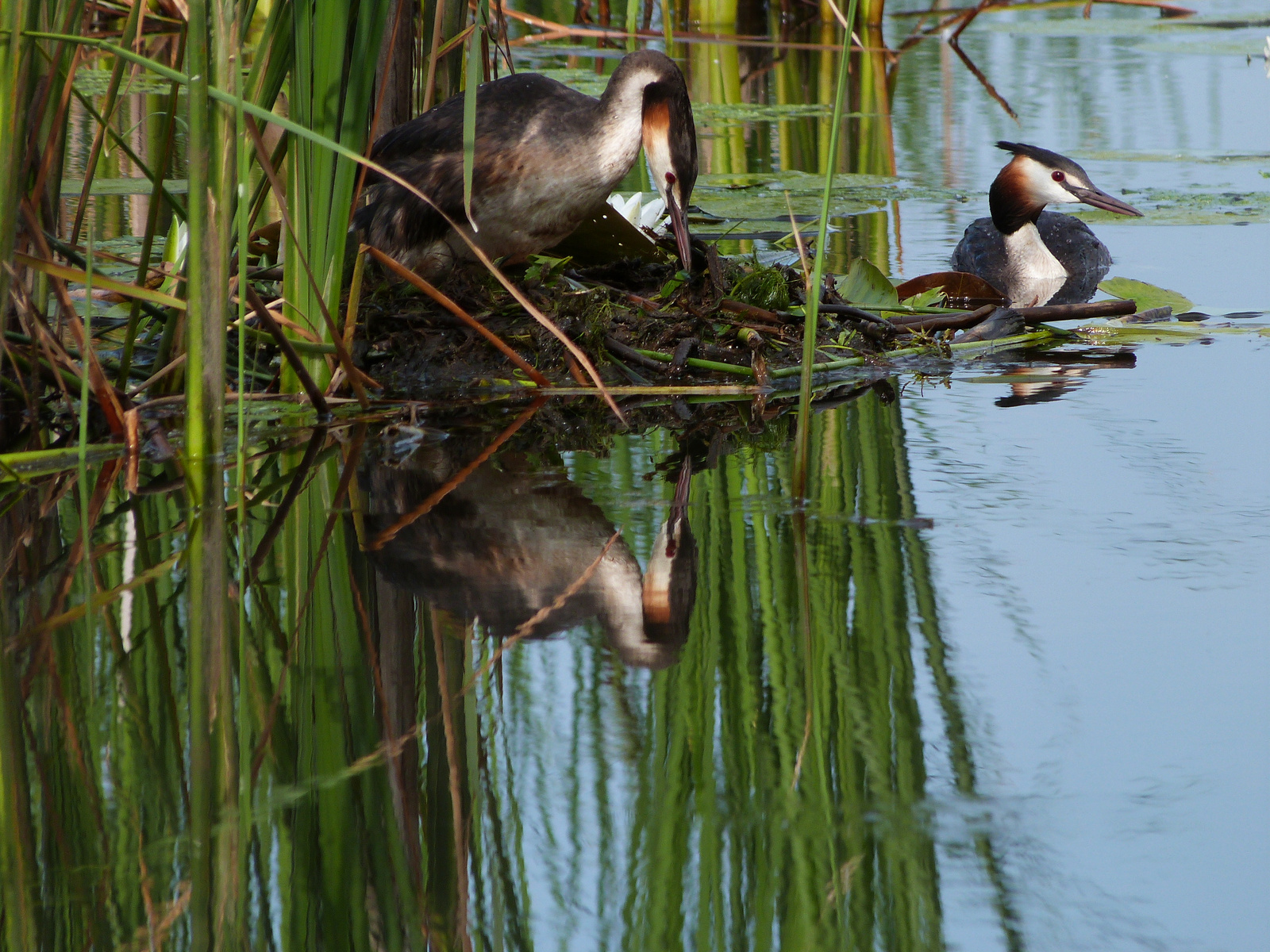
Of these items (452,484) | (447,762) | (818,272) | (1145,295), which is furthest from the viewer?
(1145,295)

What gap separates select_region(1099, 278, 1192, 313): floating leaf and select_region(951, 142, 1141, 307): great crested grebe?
2.07ft

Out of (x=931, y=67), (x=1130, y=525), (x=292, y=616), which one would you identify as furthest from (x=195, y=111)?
(x=931, y=67)

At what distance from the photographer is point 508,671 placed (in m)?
1.78

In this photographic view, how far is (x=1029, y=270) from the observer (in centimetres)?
511

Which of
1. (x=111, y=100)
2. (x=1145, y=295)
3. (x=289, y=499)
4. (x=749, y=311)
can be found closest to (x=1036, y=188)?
(x=1145, y=295)

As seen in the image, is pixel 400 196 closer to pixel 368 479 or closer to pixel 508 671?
pixel 368 479

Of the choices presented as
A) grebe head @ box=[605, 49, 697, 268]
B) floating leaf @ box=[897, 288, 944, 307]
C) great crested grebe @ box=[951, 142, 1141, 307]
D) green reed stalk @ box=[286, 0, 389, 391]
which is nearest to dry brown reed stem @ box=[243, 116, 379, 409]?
green reed stalk @ box=[286, 0, 389, 391]

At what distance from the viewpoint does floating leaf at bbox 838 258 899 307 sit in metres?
3.88

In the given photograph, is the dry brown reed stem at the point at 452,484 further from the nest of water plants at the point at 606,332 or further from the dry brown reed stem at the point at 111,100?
the dry brown reed stem at the point at 111,100

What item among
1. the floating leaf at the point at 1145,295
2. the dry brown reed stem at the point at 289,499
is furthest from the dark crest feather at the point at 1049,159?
the dry brown reed stem at the point at 289,499

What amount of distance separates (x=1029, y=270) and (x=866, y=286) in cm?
145

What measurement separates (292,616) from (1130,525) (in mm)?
1291

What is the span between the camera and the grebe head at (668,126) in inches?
132

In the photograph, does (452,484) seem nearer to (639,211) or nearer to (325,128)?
(325,128)
